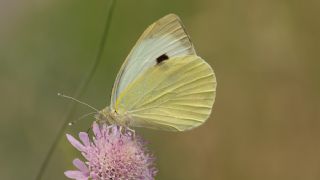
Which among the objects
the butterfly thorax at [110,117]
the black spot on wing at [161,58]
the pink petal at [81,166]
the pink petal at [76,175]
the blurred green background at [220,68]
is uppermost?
the blurred green background at [220,68]

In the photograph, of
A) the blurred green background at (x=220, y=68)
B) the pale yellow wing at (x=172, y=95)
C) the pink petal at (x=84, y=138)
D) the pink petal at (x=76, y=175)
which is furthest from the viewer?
the blurred green background at (x=220, y=68)

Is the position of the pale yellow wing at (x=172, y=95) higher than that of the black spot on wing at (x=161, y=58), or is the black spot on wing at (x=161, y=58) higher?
the black spot on wing at (x=161, y=58)

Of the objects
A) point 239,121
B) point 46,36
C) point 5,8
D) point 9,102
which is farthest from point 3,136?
point 239,121

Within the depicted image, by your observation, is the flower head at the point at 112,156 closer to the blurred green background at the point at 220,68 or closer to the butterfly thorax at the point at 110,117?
the butterfly thorax at the point at 110,117

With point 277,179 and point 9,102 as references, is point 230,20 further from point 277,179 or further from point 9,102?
point 9,102

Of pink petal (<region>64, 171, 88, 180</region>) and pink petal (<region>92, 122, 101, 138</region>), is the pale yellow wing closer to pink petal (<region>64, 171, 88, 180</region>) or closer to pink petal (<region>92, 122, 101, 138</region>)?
pink petal (<region>92, 122, 101, 138</region>)

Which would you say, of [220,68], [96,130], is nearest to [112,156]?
[96,130]

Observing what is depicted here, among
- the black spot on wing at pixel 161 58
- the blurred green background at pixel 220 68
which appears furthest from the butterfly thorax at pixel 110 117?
the blurred green background at pixel 220 68

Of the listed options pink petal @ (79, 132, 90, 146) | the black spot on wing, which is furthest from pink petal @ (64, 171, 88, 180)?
the black spot on wing
